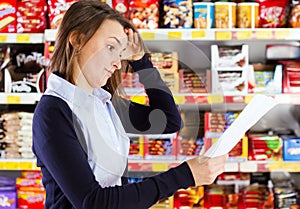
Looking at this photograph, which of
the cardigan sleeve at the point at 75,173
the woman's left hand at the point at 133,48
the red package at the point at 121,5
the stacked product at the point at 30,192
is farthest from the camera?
the stacked product at the point at 30,192

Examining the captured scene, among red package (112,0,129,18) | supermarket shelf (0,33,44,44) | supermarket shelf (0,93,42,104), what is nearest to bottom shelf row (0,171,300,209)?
supermarket shelf (0,93,42,104)

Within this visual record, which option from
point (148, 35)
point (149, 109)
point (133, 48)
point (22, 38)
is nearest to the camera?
point (133, 48)

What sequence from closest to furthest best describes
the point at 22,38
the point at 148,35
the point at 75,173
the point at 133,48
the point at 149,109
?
the point at 75,173 → the point at 133,48 → the point at 149,109 → the point at 148,35 → the point at 22,38

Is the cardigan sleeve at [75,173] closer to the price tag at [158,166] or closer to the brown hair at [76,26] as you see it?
the brown hair at [76,26]

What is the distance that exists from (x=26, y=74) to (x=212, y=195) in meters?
1.20

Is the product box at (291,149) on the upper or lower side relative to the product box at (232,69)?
lower

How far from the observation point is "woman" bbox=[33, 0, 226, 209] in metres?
1.34

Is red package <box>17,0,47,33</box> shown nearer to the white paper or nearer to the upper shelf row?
the upper shelf row

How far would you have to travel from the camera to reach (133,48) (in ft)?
4.94

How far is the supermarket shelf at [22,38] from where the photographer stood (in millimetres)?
3287

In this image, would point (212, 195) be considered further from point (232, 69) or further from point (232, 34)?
point (232, 34)

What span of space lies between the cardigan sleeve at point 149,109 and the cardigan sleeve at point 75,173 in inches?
9.8


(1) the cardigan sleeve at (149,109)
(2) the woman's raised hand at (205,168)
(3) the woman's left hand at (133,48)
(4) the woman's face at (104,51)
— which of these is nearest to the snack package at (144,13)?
(1) the cardigan sleeve at (149,109)

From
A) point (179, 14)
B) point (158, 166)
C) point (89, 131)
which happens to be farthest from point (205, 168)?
point (179, 14)
